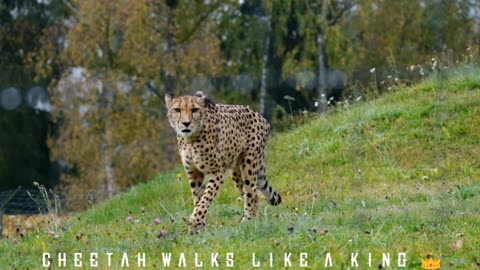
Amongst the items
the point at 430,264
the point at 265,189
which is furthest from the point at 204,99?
the point at 430,264

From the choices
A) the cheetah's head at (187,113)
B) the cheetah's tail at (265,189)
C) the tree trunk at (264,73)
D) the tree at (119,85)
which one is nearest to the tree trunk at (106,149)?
the tree at (119,85)

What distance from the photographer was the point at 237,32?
23594 millimetres

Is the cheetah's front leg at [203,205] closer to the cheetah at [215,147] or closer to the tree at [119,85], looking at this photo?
the cheetah at [215,147]

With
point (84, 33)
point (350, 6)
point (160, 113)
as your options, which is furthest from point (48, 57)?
point (350, 6)

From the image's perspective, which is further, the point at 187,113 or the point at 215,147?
the point at 215,147

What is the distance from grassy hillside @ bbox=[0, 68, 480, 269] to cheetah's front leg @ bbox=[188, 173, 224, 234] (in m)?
0.12

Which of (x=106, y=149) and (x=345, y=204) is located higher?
(x=106, y=149)

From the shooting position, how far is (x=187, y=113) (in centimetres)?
682

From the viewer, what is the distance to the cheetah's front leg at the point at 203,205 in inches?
263

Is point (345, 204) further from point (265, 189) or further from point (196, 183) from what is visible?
point (196, 183)

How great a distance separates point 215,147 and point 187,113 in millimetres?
398

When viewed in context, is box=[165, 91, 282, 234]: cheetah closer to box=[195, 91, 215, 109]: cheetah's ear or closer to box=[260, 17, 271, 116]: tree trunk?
box=[195, 91, 215, 109]: cheetah's ear

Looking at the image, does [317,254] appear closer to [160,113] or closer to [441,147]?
[441,147]

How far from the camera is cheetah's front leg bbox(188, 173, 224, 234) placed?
263 inches
